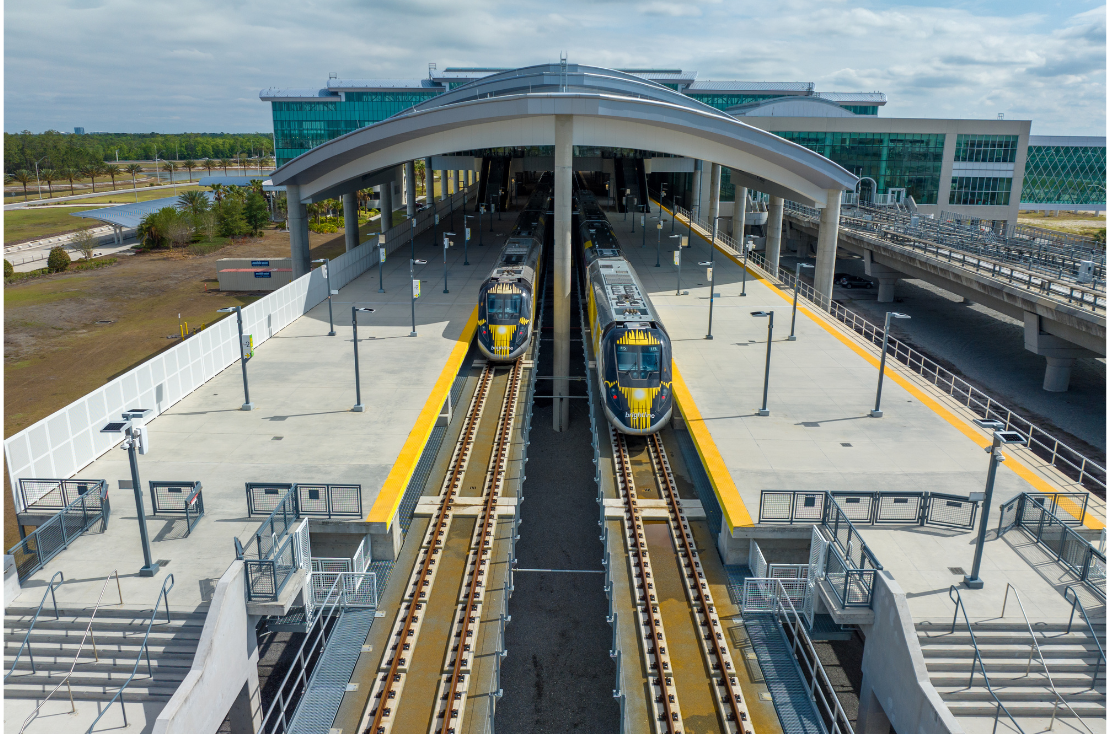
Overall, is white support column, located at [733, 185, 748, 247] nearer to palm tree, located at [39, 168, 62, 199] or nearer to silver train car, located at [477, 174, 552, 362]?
silver train car, located at [477, 174, 552, 362]

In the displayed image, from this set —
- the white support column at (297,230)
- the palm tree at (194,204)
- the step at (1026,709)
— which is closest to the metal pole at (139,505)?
the step at (1026,709)

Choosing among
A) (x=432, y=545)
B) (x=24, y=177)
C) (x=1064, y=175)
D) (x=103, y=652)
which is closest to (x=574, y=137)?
(x=432, y=545)

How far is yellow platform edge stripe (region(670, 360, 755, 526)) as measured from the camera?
16.9 m

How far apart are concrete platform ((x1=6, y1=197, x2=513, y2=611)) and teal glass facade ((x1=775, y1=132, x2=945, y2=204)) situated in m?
46.9

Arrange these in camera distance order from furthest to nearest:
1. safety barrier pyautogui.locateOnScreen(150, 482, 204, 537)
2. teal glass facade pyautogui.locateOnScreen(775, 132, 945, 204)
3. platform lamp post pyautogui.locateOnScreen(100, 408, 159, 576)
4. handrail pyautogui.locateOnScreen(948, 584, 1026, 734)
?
teal glass facade pyautogui.locateOnScreen(775, 132, 945, 204) → safety barrier pyautogui.locateOnScreen(150, 482, 204, 537) → platform lamp post pyautogui.locateOnScreen(100, 408, 159, 576) → handrail pyautogui.locateOnScreen(948, 584, 1026, 734)

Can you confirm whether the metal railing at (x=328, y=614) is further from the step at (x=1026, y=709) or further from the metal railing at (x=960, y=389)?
the metal railing at (x=960, y=389)

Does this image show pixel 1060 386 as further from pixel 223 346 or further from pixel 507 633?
pixel 223 346

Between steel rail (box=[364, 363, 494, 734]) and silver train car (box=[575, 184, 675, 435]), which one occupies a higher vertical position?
Answer: silver train car (box=[575, 184, 675, 435])

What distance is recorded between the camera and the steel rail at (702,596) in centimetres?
1330

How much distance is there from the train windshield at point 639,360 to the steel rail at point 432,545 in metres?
5.62

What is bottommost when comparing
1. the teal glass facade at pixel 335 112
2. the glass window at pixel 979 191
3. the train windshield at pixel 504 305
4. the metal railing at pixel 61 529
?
the metal railing at pixel 61 529

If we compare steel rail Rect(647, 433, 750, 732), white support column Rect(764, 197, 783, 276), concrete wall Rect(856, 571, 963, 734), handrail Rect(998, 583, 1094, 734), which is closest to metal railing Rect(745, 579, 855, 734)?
concrete wall Rect(856, 571, 963, 734)

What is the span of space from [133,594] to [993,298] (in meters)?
36.1

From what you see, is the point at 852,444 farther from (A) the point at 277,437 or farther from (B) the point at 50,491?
(B) the point at 50,491
